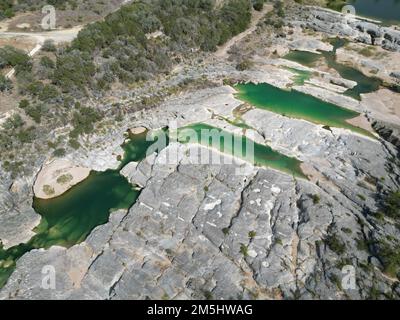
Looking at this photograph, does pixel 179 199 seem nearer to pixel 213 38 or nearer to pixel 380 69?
pixel 213 38

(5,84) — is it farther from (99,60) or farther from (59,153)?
(99,60)

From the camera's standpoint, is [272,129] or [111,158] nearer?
[111,158]

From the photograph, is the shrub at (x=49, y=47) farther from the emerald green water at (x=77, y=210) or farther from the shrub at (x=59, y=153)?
the emerald green water at (x=77, y=210)

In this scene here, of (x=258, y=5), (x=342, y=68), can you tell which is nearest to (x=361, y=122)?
(x=342, y=68)

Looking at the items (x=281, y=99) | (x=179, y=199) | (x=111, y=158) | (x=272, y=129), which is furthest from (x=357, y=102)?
(x=111, y=158)

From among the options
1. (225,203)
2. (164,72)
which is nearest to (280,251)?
(225,203)

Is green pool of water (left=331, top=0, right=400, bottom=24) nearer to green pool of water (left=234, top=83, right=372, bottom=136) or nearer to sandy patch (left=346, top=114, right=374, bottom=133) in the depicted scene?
green pool of water (left=234, top=83, right=372, bottom=136)

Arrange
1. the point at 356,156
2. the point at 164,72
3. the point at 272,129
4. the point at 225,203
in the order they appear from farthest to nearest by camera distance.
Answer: the point at 164,72
the point at 272,129
the point at 356,156
the point at 225,203

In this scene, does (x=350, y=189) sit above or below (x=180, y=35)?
below
